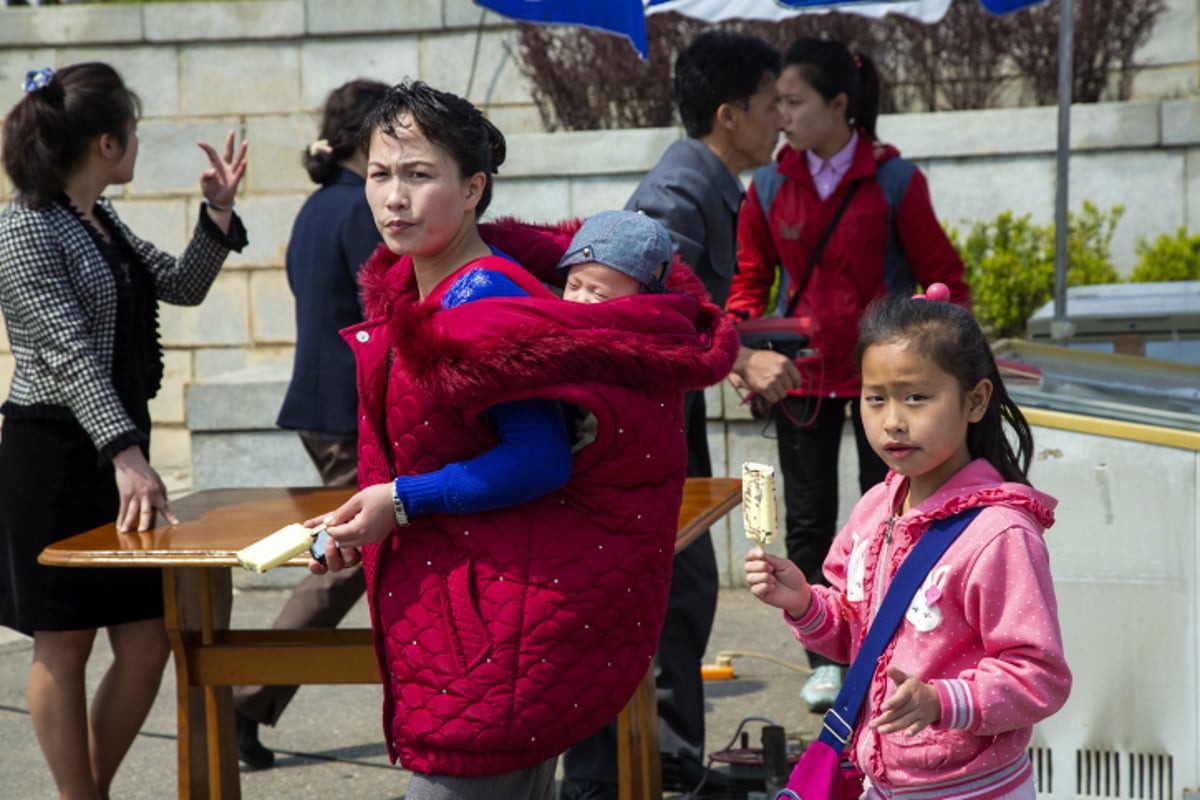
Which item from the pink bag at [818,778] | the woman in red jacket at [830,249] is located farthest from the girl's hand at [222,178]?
the pink bag at [818,778]

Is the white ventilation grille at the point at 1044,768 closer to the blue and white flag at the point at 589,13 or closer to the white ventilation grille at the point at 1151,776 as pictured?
the white ventilation grille at the point at 1151,776

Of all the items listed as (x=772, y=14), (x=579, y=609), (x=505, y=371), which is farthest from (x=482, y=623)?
(x=772, y=14)

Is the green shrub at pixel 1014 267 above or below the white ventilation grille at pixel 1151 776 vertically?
above

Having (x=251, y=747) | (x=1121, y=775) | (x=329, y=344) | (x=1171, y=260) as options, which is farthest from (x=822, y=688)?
(x=1171, y=260)

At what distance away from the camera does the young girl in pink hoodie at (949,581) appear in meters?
2.24

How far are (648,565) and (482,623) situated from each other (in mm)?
293

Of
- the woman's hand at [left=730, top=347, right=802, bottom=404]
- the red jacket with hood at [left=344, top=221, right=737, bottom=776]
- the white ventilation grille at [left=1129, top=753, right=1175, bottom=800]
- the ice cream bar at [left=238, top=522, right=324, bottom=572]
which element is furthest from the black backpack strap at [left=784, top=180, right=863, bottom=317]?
the ice cream bar at [left=238, top=522, right=324, bottom=572]

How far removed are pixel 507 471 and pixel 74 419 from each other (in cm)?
169

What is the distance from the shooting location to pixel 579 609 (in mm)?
2359

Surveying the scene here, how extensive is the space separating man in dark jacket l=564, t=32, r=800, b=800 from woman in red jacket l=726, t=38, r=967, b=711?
19.6 inches

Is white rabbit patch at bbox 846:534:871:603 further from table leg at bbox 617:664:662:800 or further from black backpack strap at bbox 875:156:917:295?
black backpack strap at bbox 875:156:917:295

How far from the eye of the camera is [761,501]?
7.66 ft

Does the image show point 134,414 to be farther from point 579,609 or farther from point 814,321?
point 814,321

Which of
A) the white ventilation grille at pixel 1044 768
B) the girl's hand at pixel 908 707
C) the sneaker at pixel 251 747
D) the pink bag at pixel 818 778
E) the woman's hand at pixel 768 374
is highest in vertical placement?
the woman's hand at pixel 768 374
